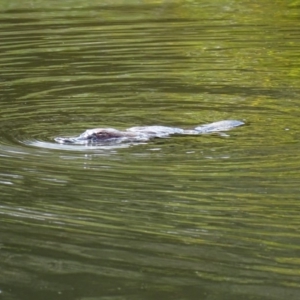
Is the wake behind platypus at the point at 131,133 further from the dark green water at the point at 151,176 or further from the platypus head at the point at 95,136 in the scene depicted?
the dark green water at the point at 151,176

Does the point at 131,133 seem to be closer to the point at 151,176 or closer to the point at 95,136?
the point at 95,136

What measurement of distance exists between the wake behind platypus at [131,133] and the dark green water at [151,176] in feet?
0.63

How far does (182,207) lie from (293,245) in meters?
1.02

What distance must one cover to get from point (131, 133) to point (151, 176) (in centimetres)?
→ 146

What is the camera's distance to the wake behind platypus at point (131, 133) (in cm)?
841

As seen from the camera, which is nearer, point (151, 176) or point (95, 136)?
point (151, 176)

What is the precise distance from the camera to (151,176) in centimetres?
717

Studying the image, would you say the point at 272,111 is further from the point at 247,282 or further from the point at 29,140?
the point at 247,282

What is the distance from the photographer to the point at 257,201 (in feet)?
21.3

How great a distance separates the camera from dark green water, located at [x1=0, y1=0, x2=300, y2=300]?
17.3ft

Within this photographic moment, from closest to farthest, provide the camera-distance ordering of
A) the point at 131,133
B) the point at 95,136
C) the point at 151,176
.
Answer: the point at 151,176, the point at 95,136, the point at 131,133

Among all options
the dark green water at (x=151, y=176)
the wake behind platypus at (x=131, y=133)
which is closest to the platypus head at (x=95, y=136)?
the wake behind platypus at (x=131, y=133)

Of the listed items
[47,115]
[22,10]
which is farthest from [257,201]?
[22,10]

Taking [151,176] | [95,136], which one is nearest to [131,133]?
[95,136]
